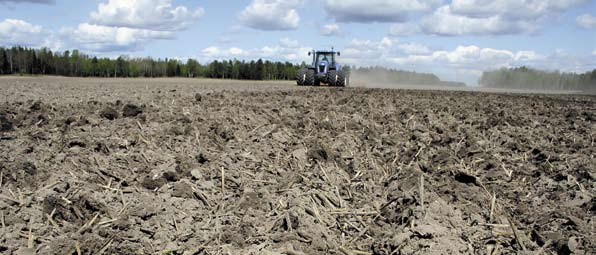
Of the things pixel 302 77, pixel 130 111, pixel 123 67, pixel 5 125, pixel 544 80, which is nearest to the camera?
pixel 5 125

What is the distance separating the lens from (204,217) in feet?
17.0

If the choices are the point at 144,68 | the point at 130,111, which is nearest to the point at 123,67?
the point at 144,68

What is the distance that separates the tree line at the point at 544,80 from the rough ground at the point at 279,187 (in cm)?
4790

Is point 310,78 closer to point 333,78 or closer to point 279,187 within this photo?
point 333,78

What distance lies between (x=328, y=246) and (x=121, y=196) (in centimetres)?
208

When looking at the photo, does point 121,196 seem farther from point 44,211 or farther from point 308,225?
point 308,225

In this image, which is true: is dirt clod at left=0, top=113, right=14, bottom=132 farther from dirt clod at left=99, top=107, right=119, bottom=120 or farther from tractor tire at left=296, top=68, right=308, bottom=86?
tractor tire at left=296, top=68, right=308, bottom=86

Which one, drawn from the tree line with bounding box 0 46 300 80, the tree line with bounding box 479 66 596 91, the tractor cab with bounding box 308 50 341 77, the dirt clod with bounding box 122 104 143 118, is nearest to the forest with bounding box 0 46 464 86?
the tree line with bounding box 0 46 300 80

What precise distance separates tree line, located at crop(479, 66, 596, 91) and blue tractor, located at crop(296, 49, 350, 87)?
32.2 metres

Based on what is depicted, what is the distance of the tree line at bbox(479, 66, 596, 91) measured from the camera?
171ft

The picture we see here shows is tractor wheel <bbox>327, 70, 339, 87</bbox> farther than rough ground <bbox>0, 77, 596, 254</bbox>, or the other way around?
tractor wheel <bbox>327, 70, 339, 87</bbox>

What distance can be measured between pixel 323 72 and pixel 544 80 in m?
36.3

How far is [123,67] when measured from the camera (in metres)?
77.2

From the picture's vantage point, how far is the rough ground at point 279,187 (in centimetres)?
477
